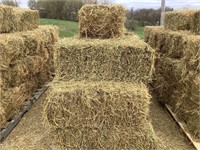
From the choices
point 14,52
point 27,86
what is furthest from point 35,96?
point 14,52

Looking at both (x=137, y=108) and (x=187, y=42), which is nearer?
(x=137, y=108)

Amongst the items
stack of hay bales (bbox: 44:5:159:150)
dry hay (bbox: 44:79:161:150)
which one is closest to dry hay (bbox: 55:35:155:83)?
stack of hay bales (bbox: 44:5:159:150)

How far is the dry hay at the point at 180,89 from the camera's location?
4.89 metres

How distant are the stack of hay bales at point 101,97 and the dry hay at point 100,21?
0.67 meters

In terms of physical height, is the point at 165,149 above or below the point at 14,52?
below

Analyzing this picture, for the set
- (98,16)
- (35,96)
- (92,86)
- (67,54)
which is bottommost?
(35,96)

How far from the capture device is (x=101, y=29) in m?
5.15

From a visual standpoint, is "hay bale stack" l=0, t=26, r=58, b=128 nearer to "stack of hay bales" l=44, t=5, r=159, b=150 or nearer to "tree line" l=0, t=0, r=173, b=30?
"stack of hay bales" l=44, t=5, r=159, b=150

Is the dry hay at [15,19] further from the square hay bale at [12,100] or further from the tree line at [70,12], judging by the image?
the tree line at [70,12]

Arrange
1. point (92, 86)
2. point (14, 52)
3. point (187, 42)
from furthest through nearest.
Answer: point (14, 52) < point (187, 42) < point (92, 86)

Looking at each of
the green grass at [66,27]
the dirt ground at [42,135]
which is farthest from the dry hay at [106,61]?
the green grass at [66,27]

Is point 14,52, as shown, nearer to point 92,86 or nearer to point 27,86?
point 27,86

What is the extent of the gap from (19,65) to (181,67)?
2497 mm

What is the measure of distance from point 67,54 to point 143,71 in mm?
950
